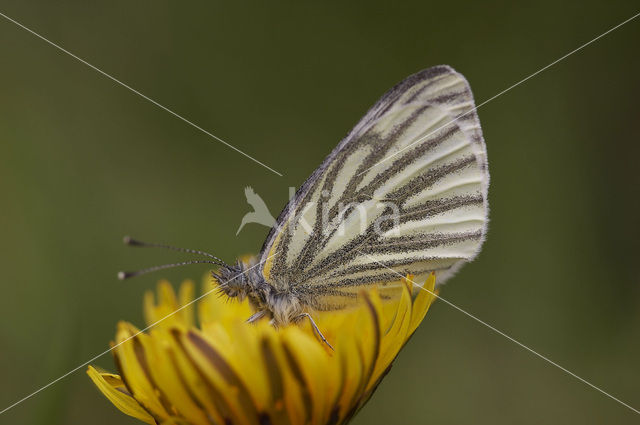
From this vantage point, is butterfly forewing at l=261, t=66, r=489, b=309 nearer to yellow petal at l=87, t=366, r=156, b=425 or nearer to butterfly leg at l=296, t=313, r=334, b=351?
butterfly leg at l=296, t=313, r=334, b=351

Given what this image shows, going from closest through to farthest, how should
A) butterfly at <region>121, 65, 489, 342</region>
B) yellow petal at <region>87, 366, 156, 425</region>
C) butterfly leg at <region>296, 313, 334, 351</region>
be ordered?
yellow petal at <region>87, 366, 156, 425</region>
butterfly leg at <region>296, 313, 334, 351</region>
butterfly at <region>121, 65, 489, 342</region>

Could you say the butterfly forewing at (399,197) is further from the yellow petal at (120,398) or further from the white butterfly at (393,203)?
the yellow petal at (120,398)

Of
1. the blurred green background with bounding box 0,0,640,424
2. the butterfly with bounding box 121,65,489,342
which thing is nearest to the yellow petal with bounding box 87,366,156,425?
the butterfly with bounding box 121,65,489,342

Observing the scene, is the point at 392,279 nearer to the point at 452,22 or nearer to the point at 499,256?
the point at 499,256

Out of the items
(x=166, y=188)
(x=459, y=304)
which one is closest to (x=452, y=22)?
(x=459, y=304)

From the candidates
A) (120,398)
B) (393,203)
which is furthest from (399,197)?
(120,398)

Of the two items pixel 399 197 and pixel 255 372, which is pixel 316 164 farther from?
pixel 255 372

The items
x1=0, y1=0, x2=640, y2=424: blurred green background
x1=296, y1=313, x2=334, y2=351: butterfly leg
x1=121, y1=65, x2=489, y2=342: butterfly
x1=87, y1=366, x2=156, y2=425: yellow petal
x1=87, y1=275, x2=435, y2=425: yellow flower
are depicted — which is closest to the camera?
x1=87, y1=275, x2=435, y2=425: yellow flower

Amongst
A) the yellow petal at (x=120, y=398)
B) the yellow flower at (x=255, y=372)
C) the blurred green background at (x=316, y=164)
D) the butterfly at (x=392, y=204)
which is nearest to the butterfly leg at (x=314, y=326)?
the butterfly at (x=392, y=204)
